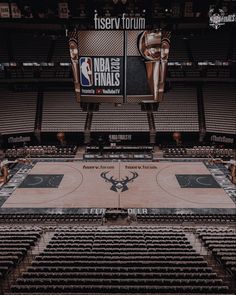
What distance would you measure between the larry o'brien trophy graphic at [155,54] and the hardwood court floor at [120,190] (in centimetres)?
910

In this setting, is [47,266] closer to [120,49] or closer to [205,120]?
[120,49]

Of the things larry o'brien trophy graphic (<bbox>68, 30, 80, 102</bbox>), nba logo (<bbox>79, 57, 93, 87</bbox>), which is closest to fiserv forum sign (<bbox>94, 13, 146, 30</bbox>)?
larry o'brien trophy graphic (<bbox>68, 30, 80, 102</bbox>)

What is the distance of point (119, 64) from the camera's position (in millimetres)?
20453

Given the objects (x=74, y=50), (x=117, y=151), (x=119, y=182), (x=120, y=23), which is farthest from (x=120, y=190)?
(x=120, y=23)

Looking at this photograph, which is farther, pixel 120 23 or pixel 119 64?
pixel 119 64

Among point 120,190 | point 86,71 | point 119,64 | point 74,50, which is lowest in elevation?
point 120,190

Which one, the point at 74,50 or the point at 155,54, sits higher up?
the point at 74,50

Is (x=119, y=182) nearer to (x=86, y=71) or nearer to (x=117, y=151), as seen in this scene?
(x=117, y=151)

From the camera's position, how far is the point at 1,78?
40188mm

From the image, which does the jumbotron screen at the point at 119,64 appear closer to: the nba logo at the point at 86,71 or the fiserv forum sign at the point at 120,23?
the nba logo at the point at 86,71

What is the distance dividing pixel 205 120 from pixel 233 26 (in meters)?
12.0

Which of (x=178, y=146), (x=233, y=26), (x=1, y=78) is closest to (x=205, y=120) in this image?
(x=178, y=146)

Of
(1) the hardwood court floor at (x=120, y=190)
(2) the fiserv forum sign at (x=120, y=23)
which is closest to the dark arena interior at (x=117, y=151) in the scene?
(2) the fiserv forum sign at (x=120, y=23)

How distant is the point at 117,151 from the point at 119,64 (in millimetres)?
18136
